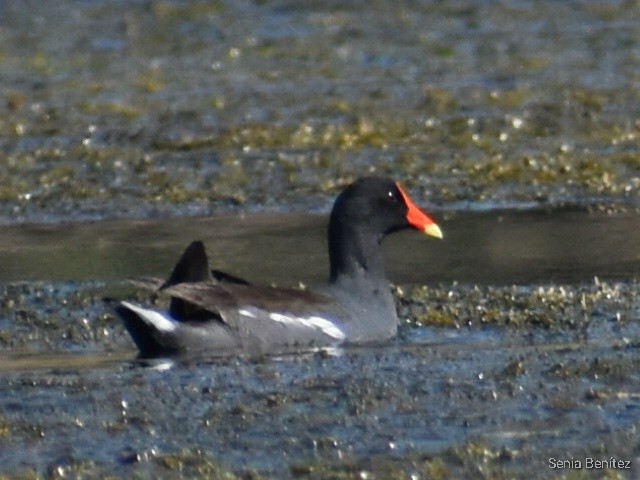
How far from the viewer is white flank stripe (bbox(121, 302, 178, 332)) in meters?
9.62

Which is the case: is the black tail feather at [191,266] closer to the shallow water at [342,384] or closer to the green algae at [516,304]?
the shallow water at [342,384]

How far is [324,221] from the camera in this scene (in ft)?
46.6

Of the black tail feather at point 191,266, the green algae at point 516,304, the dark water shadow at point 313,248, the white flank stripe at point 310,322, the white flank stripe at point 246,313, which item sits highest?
the black tail feather at point 191,266

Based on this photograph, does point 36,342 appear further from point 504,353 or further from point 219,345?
point 504,353

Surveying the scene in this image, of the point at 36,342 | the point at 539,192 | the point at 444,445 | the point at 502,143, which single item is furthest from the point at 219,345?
the point at 502,143

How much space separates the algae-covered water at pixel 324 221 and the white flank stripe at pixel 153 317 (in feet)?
1.05

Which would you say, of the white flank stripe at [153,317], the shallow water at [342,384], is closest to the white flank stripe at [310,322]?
the shallow water at [342,384]

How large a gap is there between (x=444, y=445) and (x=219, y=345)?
2.66 metres

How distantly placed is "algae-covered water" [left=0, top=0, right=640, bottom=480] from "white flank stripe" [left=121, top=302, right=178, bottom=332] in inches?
12.7

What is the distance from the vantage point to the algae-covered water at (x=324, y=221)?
7.59m

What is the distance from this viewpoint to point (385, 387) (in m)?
8.41

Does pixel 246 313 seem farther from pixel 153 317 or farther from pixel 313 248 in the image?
pixel 313 248

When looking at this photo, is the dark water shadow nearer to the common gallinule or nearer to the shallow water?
the shallow water

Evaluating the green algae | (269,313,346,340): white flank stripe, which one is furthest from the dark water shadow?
(269,313,346,340): white flank stripe
